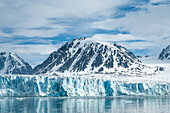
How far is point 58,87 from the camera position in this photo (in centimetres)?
8225

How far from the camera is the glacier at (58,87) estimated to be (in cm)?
7794

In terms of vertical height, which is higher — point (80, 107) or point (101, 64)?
point (101, 64)

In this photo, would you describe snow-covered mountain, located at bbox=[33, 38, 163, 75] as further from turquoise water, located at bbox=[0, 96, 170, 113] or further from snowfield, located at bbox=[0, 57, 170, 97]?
turquoise water, located at bbox=[0, 96, 170, 113]

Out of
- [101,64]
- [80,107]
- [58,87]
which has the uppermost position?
[101,64]

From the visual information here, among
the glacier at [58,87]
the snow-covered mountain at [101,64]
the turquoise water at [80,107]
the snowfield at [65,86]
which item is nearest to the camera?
the turquoise water at [80,107]

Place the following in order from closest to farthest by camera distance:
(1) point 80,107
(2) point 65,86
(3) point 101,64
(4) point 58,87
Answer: (1) point 80,107
(4) point 58,87
(2) point 65,86
(3) point 101,64

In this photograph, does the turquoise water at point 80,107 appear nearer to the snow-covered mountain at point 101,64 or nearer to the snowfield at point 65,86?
the snowfield at point 65,86

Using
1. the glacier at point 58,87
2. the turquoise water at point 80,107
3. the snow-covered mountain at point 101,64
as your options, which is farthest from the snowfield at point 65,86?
the snow-covered mountain at point 101,64

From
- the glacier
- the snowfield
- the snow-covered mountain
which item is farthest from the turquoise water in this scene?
the snow-covered mountain

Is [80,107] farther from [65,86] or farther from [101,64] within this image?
[101,64]

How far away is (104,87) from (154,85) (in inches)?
811

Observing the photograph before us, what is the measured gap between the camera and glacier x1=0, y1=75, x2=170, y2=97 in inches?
3068

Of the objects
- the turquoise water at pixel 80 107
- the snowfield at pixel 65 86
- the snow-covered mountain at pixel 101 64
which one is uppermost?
the snow-covered mountain at pixel 101 64

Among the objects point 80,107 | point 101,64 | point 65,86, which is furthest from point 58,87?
point 101,64
